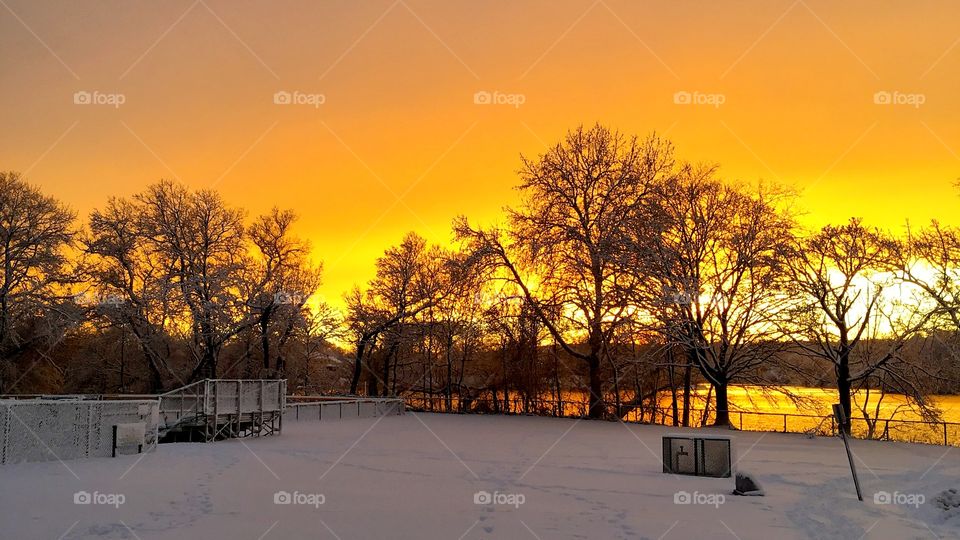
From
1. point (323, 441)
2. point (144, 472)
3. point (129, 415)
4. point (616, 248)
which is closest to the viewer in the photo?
point (144, 472)

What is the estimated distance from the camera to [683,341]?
33969mm

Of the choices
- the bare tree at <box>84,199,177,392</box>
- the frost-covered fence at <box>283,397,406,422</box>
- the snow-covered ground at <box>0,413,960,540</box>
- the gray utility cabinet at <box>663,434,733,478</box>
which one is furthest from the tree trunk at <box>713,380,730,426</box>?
the bare tree at <box>84,199,177,392</box>

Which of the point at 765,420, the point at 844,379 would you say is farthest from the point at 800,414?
the point at 765,420

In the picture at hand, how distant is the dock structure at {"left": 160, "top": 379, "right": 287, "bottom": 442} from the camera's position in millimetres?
29000

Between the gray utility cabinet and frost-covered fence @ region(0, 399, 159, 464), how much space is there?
15.0 m

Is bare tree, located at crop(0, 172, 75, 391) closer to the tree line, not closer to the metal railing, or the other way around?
the tree line

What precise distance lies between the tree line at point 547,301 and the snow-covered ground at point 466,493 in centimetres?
908

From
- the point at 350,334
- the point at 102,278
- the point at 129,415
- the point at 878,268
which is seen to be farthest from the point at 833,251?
the point at 102,278

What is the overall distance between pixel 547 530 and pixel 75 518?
7.80 m

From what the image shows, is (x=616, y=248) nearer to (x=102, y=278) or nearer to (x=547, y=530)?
(x=547, y=530)

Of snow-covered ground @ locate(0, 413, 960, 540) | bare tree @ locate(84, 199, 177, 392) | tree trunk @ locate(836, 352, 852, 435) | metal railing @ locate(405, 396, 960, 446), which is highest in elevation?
bare tree @ locate(84, 199, 177, 392)

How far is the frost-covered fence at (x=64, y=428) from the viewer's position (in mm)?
19750

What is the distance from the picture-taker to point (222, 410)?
96.3ft

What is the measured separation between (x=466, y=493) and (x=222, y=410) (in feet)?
53.2
